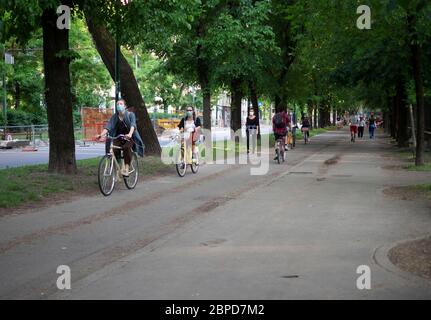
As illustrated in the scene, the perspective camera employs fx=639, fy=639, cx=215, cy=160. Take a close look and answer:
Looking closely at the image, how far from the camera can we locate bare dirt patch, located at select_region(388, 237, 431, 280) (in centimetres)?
647

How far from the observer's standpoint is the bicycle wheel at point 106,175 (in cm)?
1254

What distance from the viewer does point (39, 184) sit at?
510 inches

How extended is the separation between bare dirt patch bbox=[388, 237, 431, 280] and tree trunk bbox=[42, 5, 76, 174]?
912 centimetres

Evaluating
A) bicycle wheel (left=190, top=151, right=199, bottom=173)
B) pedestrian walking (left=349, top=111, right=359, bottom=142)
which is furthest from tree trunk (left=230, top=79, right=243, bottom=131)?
bicycle wheel (left=190, top=151, right=199, bottom=173)

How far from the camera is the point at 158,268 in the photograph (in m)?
6.57

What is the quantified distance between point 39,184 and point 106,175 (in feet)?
4.63

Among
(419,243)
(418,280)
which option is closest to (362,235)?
(419,243)

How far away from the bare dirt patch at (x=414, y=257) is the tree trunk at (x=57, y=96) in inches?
359

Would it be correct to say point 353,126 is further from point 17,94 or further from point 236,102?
point 17,94

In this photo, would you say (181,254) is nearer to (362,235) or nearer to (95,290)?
(95,290)

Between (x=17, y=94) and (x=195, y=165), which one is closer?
(x=195, y=165)
